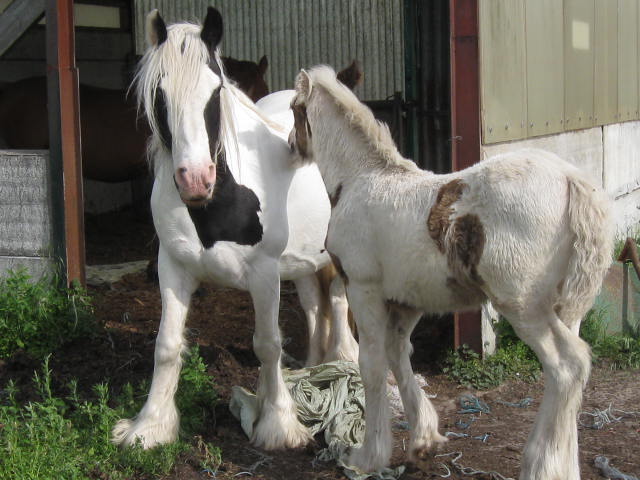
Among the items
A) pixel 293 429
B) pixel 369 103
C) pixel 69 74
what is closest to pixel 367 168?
pixel 293 429

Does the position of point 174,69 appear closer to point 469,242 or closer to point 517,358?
point 469,242

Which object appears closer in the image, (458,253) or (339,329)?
(458,253)

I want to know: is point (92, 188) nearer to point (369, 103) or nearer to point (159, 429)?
point (369, 103)

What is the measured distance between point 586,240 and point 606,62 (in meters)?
6.09

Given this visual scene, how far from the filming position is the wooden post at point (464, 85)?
18.6ft

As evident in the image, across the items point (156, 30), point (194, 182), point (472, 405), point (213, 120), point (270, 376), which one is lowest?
point (472, 405)

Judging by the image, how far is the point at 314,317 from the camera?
236 inches

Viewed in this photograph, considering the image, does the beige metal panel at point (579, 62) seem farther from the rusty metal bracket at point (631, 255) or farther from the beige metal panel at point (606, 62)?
the rusty metal bracket at point (631, 255)

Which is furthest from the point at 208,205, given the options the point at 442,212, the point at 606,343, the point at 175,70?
the point at 606,343

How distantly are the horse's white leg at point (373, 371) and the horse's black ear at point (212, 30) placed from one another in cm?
143

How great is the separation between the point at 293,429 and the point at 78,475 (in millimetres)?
1198

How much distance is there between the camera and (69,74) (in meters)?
5.79

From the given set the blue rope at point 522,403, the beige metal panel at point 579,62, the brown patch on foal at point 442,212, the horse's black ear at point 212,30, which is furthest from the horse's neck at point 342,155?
the beige metal panel at point 579,62

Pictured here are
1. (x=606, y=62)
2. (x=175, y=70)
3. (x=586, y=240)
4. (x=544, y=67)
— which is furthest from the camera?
(x=606, y=62)
